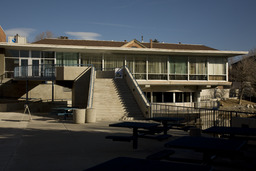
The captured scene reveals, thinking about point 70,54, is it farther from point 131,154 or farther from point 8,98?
point 131,154

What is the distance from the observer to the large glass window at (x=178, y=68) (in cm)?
3360

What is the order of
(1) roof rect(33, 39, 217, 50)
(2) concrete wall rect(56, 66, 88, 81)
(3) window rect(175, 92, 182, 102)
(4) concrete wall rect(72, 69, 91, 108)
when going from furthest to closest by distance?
(1) roof rect(33, 39, 217, 50) → (3) window rect(175, 92, 182, 102) → (4) concrete wall rect(72, 69, 91, 108) → (2) concrete wall rect(56, 66, 88, 81)

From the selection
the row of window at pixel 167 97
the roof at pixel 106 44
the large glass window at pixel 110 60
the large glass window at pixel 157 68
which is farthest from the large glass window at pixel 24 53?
the row of window at pixel 167 97

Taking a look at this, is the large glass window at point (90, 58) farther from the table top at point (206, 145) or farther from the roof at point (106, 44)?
the table top at point (206, 145)

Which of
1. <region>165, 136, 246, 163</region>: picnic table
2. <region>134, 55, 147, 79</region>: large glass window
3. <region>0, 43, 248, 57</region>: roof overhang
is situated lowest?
<region>165, 136, 246, 163</region>: picnic table

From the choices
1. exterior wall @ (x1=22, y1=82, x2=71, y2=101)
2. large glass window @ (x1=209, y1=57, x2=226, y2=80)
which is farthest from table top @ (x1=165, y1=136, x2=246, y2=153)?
exterior wall @ (x1=22, y1=82, x2=71, y2=101)

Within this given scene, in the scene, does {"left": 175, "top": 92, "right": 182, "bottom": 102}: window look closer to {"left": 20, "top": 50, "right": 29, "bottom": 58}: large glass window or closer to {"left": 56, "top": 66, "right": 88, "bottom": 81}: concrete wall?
{"left": 56, "top": 66, "right": 88, "bottom": 81}: concrete wall

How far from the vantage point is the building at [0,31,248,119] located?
3094 centimetres

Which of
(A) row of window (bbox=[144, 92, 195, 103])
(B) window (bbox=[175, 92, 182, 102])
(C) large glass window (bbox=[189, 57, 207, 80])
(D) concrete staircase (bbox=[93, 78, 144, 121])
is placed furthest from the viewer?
(B) window (bbox=[175, 92, 182, 102])

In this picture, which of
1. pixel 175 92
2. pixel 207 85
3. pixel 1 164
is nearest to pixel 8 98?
pixel 175 92

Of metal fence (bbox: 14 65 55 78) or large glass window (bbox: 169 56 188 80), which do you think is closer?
metal fence (bbox: 14 65 55 78)

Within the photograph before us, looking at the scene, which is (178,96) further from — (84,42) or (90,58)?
(84,42)

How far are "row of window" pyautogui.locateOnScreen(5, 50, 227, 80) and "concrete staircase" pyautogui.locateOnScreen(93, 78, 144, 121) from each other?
326 inches

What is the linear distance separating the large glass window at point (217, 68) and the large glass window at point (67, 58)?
15.7m
